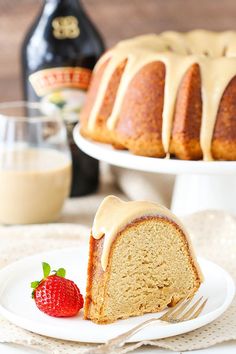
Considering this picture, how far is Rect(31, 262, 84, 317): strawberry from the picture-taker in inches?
44.4

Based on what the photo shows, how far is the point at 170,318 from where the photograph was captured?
3.74ft

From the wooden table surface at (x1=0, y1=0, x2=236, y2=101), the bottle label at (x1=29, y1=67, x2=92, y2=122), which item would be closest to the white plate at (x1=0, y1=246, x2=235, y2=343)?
the bottle label at (x1=29, y1=67, x2=92, y2=122)

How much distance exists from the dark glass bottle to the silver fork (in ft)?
2.20

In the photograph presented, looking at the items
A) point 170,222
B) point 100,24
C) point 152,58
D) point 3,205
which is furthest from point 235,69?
point 100,24

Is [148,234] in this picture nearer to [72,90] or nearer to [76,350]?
[76,350]

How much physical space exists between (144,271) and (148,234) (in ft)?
0.16

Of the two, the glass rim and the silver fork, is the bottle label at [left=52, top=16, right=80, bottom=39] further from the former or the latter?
the silver fork

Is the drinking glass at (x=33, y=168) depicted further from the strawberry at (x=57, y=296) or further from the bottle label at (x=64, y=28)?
the strawberry at (x=57, y=296)

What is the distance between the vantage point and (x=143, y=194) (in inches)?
69.9

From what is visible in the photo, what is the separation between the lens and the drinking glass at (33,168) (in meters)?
1.64

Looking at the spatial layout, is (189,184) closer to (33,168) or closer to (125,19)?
(33,168)

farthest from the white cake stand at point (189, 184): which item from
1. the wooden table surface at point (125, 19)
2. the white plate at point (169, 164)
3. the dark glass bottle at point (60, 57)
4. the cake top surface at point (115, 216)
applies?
the wooden table surface at point (125, 19)

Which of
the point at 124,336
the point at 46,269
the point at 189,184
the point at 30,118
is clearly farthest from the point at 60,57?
the point at 124,336

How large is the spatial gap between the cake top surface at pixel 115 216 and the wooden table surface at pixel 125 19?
Answer: 3.80 feet
